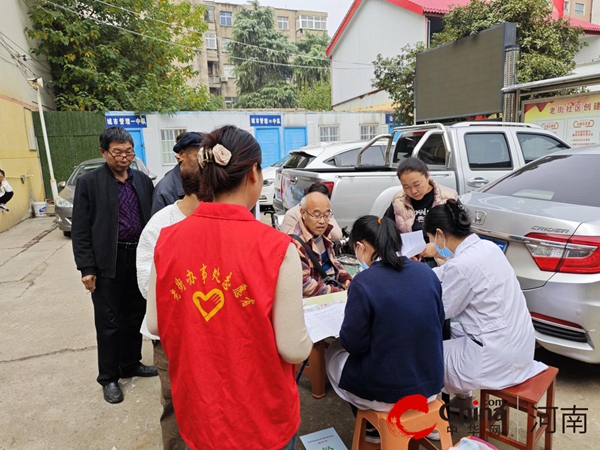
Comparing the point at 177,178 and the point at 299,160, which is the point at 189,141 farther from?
the point at 299,160

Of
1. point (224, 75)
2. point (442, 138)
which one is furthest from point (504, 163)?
point (224, 75)

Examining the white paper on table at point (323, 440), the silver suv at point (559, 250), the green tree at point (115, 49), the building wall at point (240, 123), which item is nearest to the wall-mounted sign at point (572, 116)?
the silver suv at point (559, 250)

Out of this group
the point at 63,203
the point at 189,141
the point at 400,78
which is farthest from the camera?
the point at 400,78

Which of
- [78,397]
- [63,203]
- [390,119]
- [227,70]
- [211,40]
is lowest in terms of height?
[78,397]

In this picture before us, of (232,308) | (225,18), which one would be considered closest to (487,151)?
(232,308)

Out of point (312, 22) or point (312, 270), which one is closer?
point (312, 270)

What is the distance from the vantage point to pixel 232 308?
3.93ft

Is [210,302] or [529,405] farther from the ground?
[210,302]

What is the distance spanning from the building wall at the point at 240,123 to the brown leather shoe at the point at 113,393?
A: 35.6 ft

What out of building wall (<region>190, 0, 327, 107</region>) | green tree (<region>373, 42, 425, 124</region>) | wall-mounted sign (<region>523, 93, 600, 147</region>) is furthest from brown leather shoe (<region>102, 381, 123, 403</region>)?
building wall (<region>190, 0, 327, 107</region>)

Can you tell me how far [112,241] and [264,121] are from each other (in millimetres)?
13540

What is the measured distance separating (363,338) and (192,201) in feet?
3.51

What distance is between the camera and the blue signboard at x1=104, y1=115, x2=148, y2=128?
1345 cm

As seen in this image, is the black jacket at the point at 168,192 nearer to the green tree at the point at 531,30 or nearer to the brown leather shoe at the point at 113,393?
the brown leather shoe at the point at 113,393
